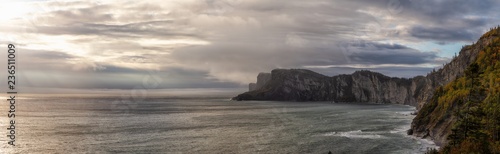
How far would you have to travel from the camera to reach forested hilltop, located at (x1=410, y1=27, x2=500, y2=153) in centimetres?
7562

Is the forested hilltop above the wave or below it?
above

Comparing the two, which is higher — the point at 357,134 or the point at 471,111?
the point at 471,111

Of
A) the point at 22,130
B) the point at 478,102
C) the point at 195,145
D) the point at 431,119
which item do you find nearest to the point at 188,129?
the point at 195,145

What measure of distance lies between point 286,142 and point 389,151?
26.1 metres

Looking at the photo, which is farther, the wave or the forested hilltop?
the wave

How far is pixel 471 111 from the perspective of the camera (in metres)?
79.1

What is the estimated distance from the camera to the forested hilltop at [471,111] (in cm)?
7562

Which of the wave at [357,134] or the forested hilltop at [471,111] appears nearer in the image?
the forested hilltop at [471,111]

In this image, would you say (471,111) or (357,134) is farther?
(357,134)

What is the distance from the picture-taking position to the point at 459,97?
110 meters

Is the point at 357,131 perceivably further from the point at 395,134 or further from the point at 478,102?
the point at 478,102

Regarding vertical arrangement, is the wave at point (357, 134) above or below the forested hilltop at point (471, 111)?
below

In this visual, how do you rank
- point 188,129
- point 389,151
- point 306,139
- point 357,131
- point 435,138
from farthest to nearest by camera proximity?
point 188,129 < point 357,131 < point 306,139 < point 435,138 < point 389,151

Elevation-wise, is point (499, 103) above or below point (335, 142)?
above
